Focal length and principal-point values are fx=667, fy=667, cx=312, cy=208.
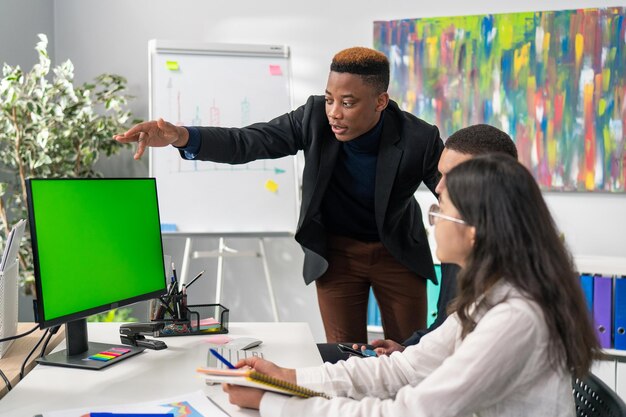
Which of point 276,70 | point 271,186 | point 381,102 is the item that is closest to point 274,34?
point 276,70

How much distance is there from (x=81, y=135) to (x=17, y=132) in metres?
0.29

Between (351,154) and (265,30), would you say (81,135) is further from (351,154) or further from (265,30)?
(351,154)

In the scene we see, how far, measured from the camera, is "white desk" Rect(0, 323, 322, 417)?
1210 mm

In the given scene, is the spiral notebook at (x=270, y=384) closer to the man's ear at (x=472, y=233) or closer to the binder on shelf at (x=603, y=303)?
the man's ear at (x=472, y=233)

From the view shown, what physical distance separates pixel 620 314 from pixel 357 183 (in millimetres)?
1429

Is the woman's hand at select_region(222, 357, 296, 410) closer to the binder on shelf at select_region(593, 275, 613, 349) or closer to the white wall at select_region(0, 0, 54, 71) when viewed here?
the binder on shelf at select_region(593, 275, 613, 349)

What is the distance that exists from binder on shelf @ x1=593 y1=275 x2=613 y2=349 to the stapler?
1986 millimetres

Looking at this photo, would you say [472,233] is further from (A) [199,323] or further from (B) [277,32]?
(B) [277,32]

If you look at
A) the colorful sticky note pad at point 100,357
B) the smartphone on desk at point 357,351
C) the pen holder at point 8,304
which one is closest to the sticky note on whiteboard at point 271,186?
the smartphone on desk at point 357,351

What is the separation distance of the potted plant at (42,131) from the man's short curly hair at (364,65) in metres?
1.57

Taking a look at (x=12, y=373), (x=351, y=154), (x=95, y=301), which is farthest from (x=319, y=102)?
(x=12, y=373)

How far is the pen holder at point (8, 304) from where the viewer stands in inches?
60.2

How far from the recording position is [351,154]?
2.22 metres

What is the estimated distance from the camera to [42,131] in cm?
296
